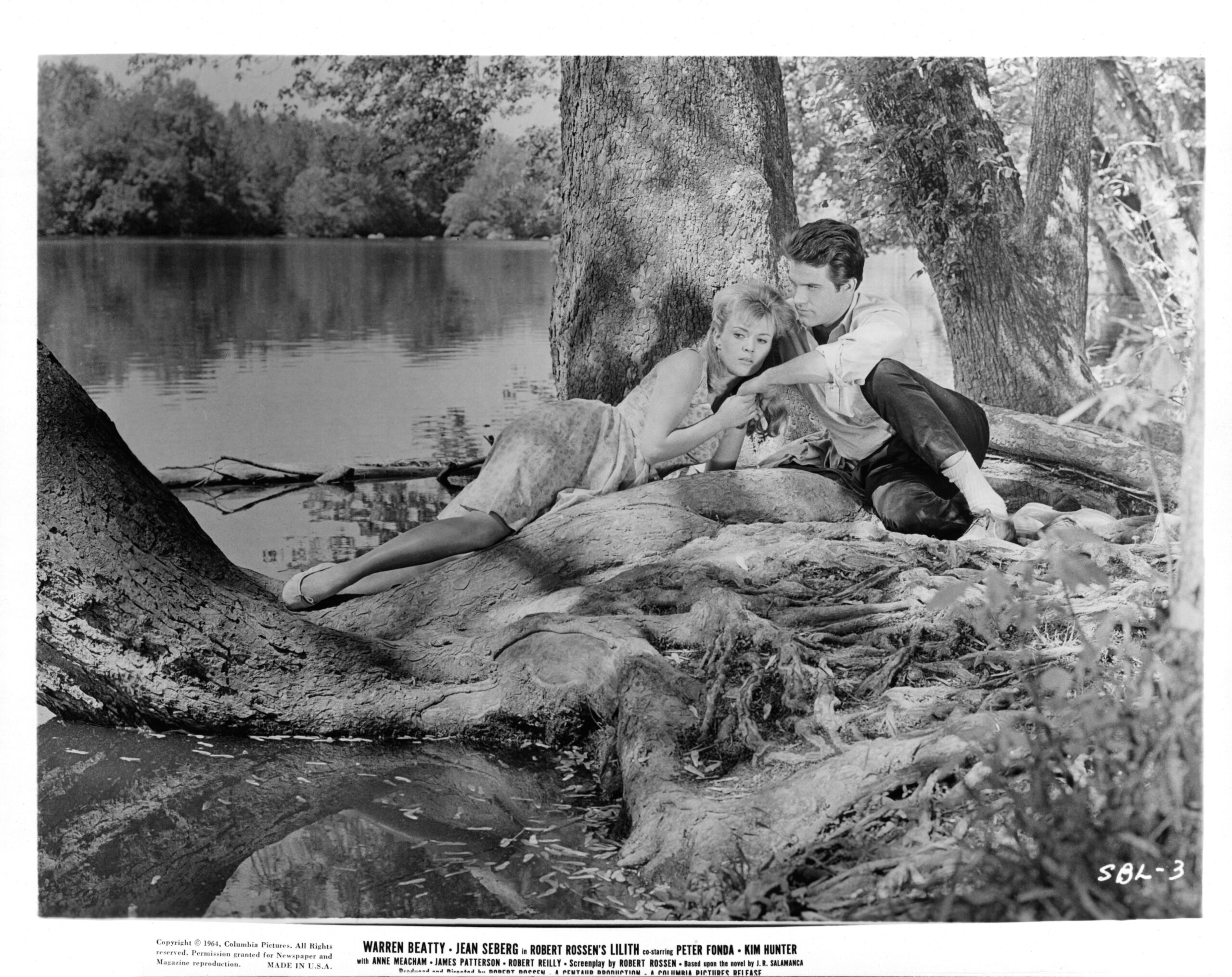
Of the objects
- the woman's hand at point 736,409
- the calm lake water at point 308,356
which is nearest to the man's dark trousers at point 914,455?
the calm lake water at point 308,356

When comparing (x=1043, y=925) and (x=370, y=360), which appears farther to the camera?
(x=370, y=360)

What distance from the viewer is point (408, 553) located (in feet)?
16.6

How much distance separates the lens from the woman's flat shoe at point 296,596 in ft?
16.3

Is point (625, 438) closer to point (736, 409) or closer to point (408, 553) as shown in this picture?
point (736, 409)

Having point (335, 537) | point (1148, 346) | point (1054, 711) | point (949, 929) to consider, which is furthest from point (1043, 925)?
point (335, 537)

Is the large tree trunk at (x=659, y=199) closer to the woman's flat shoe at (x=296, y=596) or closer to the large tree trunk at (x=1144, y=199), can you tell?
the woman's flat shoe at (x=296, y=596)

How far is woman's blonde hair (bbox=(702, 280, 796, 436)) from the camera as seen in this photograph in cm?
512

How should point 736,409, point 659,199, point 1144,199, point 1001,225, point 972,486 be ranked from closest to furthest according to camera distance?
1. point 972,486
2. point 736,409
3. point 659,199
4. point 1001,225
5. point 1144,199

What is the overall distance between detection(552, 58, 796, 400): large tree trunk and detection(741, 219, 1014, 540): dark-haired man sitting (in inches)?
9.3

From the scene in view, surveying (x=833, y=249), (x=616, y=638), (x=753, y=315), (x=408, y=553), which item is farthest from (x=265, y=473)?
(x=833, y=249)

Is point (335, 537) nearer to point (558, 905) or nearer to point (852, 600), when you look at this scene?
point (558, 905)

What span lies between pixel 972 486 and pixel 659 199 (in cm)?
183

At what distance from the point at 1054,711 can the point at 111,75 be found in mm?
4425

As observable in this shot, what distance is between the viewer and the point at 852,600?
4918mm
